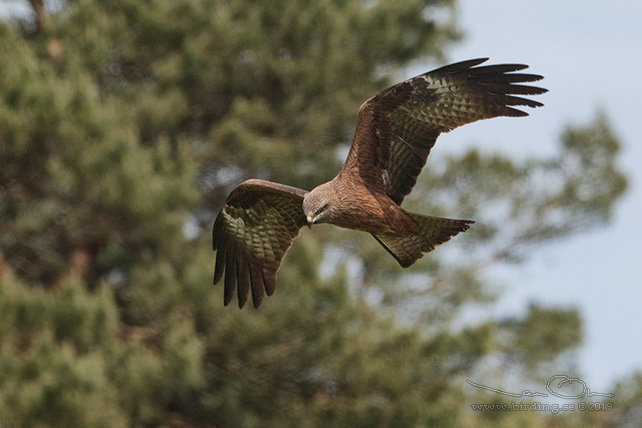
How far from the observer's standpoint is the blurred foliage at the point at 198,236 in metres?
11.4

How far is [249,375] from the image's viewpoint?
41.0ft

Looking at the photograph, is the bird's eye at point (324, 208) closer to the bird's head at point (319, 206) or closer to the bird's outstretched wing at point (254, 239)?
the bird's head at point (319, 206)

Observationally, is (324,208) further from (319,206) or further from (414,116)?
(414,116)

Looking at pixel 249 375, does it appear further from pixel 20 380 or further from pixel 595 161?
pixel 595 161

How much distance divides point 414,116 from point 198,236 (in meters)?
8.03

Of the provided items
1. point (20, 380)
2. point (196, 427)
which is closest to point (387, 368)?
point (196, 427)

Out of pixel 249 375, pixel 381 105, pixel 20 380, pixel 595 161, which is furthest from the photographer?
pixel 595 161

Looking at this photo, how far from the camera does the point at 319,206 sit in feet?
18.8

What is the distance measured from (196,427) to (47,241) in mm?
3053

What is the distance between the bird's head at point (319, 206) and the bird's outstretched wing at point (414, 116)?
0.30 meters

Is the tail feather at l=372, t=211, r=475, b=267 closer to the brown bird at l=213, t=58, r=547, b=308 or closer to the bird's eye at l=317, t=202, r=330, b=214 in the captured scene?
the brown bird at l=213, t=58, r=547, b=308

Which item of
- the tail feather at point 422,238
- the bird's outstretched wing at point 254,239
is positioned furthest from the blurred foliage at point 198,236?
the tail feather at point 422,238

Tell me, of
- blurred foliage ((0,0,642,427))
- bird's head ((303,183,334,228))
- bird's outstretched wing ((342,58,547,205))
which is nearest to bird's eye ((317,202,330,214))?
bird's head ((303,183,334,228))

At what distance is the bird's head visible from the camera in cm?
570
